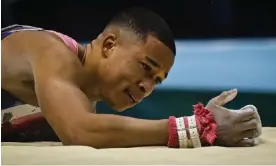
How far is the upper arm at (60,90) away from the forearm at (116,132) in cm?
2

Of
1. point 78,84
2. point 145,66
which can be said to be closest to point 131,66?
point 145,66

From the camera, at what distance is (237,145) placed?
3.55 feet

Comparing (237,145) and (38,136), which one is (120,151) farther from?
(38,136)

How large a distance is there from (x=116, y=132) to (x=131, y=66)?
254 mm

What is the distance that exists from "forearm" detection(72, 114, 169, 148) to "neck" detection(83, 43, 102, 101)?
0.24 meters

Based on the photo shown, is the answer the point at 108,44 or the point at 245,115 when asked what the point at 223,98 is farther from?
the point at 108,44

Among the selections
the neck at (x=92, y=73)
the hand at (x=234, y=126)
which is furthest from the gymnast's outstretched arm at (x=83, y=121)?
the neck at (x=92, y=73)

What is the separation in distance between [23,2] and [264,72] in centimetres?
87

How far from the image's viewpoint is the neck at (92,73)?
1264 millimetres

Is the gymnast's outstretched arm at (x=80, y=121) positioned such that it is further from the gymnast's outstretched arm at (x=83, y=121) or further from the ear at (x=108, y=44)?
the ear at (x=108, y=44)

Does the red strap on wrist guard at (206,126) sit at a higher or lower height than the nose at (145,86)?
lower

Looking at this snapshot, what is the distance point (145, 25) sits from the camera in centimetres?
128

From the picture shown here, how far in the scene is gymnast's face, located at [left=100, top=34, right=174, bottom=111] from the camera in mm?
1226

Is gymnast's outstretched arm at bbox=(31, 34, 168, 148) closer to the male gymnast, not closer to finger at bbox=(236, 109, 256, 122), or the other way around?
the male gymnast
